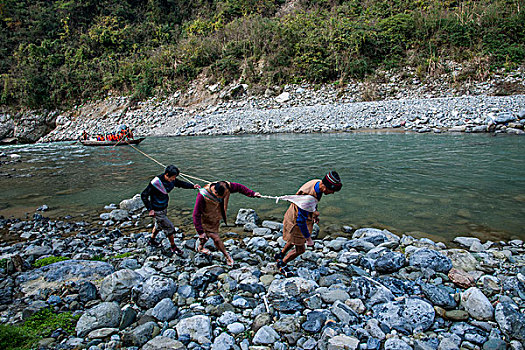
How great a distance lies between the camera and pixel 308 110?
20.3m

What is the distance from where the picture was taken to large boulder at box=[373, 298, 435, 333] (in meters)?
2.62

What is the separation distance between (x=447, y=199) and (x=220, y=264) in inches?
214

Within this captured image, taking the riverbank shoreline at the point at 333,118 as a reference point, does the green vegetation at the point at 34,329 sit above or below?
below

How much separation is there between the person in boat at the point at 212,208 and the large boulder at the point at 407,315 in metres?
2.09

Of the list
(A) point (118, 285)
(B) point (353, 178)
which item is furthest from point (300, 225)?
(B) point (353, 178)

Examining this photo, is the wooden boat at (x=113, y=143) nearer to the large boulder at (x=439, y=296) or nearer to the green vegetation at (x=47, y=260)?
the green vegetation at (x=47, y=260)

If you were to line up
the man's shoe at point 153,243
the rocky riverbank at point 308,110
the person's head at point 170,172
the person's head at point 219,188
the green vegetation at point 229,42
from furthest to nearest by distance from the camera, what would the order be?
1. the green vegetation at point 229,42
2. the rocky riverbank at point 308,110
3. the man's shoe at point 153,243
4. the person's head at point 170,172
5. the person's head at point 219,188

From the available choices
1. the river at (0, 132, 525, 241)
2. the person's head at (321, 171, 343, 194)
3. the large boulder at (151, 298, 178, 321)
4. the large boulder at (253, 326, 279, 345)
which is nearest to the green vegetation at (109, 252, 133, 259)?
the large boulder at (151, 298, 178, 321)

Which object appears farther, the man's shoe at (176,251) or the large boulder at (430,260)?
the man's shoe at (176,251)

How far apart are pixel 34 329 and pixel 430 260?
445 centimetres

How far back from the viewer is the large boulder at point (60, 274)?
3.38 meters

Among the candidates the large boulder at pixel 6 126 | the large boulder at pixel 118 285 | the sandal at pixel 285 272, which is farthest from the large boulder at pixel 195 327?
the large boulder at pixel 6 126

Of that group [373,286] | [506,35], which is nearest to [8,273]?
[373,286]

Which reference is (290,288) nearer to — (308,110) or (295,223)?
(295,223)
